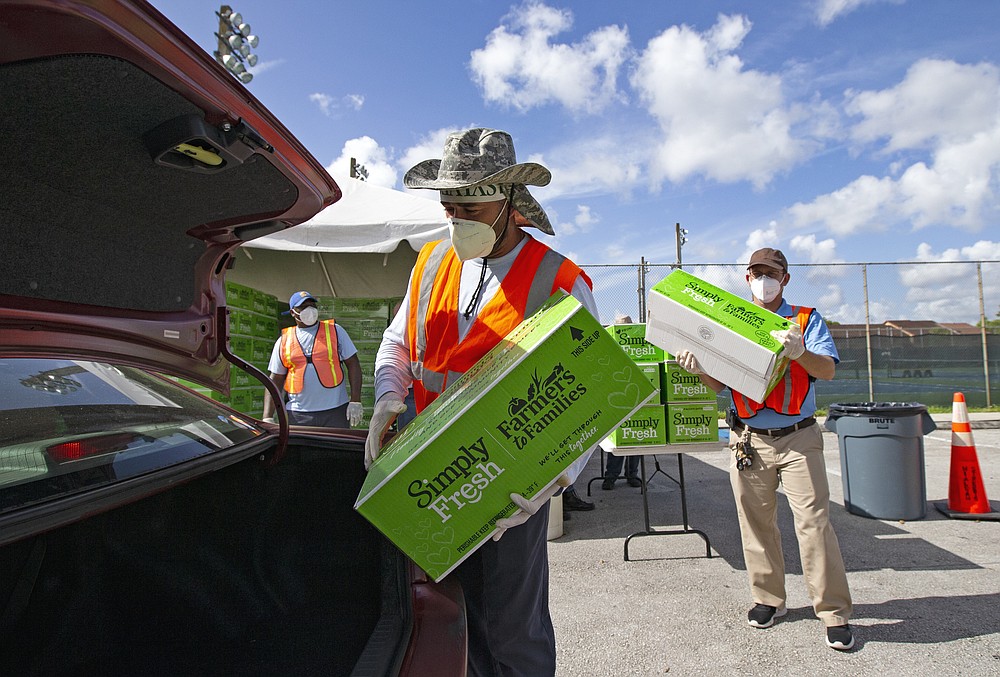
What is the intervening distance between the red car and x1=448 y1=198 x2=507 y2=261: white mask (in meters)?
0.54

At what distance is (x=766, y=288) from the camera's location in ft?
10.8

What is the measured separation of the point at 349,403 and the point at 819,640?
Answer: 3948 mm

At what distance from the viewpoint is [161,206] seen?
133 cm

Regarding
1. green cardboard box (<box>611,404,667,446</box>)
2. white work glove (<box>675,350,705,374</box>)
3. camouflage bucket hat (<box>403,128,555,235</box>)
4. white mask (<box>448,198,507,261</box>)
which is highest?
camouflage bucket hat (<box>403,128,555,235</box>)

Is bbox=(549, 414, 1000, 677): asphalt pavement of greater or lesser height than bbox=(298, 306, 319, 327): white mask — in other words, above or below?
below

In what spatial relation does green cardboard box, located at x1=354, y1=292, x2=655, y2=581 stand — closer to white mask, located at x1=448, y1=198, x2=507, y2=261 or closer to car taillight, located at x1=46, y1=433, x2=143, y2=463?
white mask, located at x1=448, y1=198, x2=507, y2=261

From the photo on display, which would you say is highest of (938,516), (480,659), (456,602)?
(456,602)

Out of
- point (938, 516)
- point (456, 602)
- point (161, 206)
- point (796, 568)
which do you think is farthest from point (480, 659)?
point (938, 516)

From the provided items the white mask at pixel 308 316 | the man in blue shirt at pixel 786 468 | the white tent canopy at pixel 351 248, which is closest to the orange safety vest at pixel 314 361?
the white mask at pixel 308 316

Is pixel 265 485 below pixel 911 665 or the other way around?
the other way around

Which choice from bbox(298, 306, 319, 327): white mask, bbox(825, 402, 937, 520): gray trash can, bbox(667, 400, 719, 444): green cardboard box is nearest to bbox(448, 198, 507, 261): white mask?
bbox(667, 400, 719, 444): green cardboard box

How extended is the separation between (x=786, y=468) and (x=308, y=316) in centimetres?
408

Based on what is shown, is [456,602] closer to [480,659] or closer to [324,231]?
[480,659]

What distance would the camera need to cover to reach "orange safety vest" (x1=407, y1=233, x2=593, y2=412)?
1947mm
